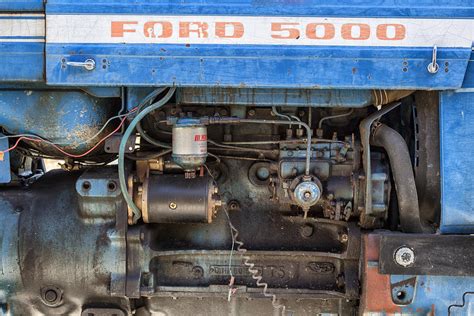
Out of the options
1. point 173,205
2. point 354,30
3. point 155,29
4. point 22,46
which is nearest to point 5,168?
point 22,46

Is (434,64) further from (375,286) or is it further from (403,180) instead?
(375,286)

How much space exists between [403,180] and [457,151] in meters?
0.32

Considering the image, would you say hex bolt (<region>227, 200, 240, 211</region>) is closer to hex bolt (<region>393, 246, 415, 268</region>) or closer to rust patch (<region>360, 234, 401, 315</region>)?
rust patch (<region>360, 234, 401, 315</region>)

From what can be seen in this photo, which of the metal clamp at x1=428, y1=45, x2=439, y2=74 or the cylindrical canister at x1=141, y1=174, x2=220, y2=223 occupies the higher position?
the metal clamp at x1=428, y1=45, x2=439, y2=74

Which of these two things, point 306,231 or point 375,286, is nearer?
point 375,286

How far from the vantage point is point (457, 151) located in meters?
3.25

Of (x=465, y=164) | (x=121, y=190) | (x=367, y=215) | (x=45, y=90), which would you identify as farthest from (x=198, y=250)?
(x=465, y=164)

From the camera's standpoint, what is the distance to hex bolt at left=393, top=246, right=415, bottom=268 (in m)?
3.22

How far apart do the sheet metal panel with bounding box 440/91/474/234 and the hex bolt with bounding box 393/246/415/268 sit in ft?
0.94

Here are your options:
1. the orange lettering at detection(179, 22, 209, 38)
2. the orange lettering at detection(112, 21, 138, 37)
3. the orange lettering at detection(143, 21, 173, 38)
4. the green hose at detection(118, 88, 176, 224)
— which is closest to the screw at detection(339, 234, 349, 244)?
the green hose at detection(118, 88, 176, 224)

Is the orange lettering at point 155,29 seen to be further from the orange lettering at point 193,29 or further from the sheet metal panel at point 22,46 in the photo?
the sheet metal panel at point 22,46

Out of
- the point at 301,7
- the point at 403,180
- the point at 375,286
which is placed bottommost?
the point at 375,286

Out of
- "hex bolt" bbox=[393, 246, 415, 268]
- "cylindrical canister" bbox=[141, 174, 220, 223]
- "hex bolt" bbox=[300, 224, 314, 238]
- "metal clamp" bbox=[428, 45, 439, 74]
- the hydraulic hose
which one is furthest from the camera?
"hex bolt" bbox=[300, 224, 314, 238]

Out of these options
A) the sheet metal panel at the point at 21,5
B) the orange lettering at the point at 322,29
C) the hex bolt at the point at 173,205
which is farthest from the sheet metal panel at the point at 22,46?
the orange lettering at the point at 322,29
